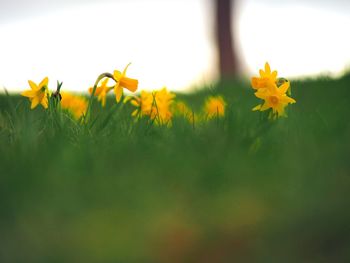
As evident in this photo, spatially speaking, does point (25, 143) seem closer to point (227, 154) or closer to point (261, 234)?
point (227, 154)

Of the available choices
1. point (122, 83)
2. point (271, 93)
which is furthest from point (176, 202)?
point (122, 83)

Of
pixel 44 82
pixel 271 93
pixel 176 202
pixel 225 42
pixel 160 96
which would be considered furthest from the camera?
pixel 225 42

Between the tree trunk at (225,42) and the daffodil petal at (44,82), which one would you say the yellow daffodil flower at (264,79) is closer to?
the daffodil petal at (44,82)

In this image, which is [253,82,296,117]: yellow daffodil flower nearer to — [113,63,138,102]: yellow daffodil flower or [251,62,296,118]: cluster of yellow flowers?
[251,62,296,118]: cluster of yellow flowers

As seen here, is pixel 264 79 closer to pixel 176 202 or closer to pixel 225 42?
pixel 176 202

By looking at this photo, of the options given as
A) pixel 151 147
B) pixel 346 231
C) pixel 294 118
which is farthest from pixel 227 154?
pixel 294 118
